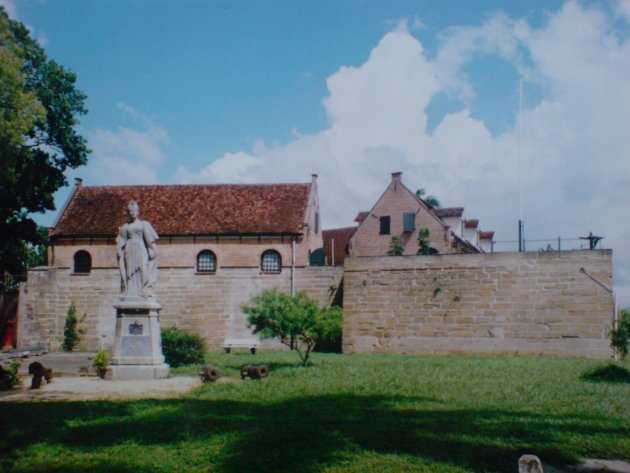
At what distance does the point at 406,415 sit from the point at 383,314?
42.9ft

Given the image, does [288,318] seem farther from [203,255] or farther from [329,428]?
[203,255]

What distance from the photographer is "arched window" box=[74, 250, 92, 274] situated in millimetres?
26125

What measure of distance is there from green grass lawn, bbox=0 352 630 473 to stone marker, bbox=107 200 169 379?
7.38ft

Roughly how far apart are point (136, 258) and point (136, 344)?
6.87 feet

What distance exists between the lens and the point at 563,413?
816 cm

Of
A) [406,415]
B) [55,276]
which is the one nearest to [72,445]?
[406,415]

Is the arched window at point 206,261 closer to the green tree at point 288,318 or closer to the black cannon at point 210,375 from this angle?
the green tree at point 288,318

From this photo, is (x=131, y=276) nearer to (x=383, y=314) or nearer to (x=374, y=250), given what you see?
(x=383, y=314)

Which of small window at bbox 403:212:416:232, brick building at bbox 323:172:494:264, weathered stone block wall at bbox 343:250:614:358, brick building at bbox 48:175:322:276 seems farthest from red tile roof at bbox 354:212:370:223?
weathered stone block wall at bbox 343:250:614:358

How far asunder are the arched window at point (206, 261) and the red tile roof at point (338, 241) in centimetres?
1679

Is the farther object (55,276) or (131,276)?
(55,276)

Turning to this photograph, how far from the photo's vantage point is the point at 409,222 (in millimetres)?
33781

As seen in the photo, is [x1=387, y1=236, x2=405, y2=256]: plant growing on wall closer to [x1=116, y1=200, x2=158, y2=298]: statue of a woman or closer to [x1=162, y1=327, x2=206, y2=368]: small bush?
[x1=162, y1=327, x2=206, y2=368]: small bush

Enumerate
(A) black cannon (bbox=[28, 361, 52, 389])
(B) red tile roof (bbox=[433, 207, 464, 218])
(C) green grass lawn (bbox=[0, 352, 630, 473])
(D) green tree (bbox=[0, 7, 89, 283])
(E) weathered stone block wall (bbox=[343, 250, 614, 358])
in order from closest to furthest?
1. (C) green grass lawn (bbox=[0, 352, 630, 473])
2. (A) black cannon (bbox=[28, 361, 52, 389])
3. (E) weathered stone block wall (bbox=[343, 250, 614, 358])
4. (D) green tree (bbox=[0, 7, 89, 283])
5. (B) red tile roof (bbox=[433, 207, 464, 218])
